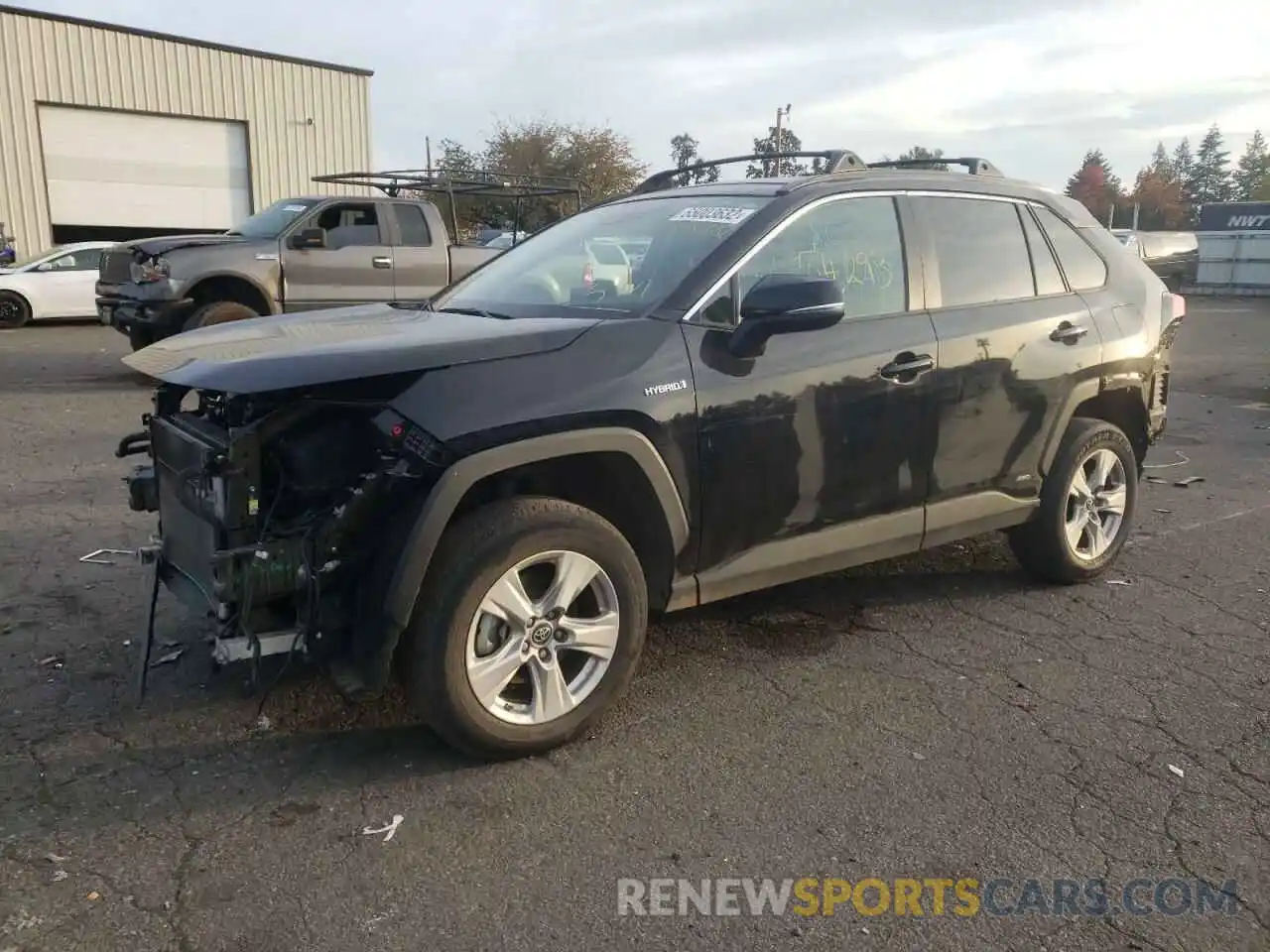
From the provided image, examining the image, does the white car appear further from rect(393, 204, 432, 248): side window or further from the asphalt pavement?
the asphalt pavement

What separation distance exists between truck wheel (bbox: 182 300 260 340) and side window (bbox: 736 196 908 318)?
25.2 feet

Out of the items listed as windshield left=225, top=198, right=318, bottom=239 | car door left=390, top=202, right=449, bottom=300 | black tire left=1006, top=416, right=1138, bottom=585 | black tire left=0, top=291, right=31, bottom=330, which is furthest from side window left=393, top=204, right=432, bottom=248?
black tire left=1006, top=416, right=1138, bottom=585

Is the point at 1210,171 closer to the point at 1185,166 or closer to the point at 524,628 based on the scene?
the point at 1185,166

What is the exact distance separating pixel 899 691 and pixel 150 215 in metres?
23.9

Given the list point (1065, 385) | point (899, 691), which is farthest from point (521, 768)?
point (1065, 385)

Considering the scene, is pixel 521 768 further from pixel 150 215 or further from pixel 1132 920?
pixel 150 215

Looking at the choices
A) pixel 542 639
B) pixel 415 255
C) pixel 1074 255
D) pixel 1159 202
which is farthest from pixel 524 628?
pixel 1159 202

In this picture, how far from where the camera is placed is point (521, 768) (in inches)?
130

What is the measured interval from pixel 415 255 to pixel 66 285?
332 inches

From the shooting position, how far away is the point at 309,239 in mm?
11086

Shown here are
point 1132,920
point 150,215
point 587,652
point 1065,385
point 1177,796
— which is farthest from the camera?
point 150,215

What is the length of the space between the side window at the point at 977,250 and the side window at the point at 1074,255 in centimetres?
24

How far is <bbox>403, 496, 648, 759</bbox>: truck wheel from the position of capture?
313 cm

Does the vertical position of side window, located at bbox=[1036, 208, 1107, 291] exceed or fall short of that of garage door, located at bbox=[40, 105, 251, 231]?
it falls short
